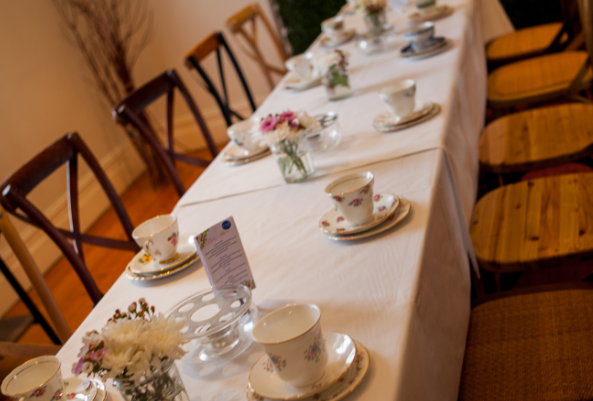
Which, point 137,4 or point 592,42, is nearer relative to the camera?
point 592,42

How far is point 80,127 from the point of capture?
3.71m

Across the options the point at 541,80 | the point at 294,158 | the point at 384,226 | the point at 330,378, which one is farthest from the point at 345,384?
the point at 541,80

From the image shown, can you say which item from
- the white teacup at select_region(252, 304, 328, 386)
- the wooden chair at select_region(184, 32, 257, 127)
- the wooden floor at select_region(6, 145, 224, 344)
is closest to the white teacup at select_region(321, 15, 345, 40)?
the wooden chair at select_region(184, 32, 257, 127)

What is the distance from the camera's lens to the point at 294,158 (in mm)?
1243

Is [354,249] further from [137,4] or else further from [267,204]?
[137,4]

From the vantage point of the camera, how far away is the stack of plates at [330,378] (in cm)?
66

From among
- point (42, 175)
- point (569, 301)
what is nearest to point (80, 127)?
point (42, 175)

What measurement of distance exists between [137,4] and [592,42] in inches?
130

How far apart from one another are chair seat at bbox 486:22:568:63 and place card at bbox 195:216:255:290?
2.18 m

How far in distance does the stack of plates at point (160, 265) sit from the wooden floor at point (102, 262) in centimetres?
154

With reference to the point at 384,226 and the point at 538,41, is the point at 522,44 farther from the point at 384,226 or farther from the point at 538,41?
the point at 384,226

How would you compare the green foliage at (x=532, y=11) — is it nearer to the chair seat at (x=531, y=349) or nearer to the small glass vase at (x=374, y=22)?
the small glass vase at (x=374, y=22)

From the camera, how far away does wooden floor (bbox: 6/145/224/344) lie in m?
2.69

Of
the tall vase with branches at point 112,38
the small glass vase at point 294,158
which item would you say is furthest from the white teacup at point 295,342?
the tall vase with branches at point 112,38
